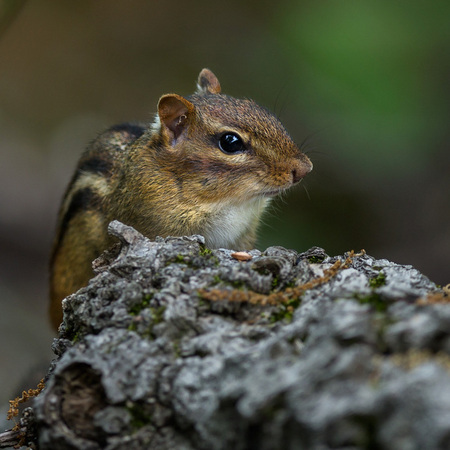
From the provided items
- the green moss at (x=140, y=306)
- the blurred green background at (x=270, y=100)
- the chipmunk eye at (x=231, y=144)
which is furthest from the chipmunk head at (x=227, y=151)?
the green moss at (x=140, y=306)

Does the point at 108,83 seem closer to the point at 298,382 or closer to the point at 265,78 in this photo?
the point at 265,78

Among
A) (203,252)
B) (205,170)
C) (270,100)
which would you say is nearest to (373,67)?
(270,100)

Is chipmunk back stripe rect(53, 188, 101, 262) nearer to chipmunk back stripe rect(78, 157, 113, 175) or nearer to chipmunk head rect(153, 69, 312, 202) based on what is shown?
chipmunk back stripe rect(78, 157, 113, 175)

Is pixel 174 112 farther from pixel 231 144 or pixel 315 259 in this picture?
pixel 315 259

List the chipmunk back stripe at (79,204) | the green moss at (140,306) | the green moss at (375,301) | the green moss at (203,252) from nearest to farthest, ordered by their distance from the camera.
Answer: the green moss at (375,301), the green moss at (140,306), the green moss at (203,252), the chipmunk back stripe at (79,204)

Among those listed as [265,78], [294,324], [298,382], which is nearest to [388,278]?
[294,324]

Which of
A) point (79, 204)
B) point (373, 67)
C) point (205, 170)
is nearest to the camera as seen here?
point (205, 170)

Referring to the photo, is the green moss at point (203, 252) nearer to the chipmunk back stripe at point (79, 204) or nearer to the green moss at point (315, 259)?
the green moss at point (315, 259)
